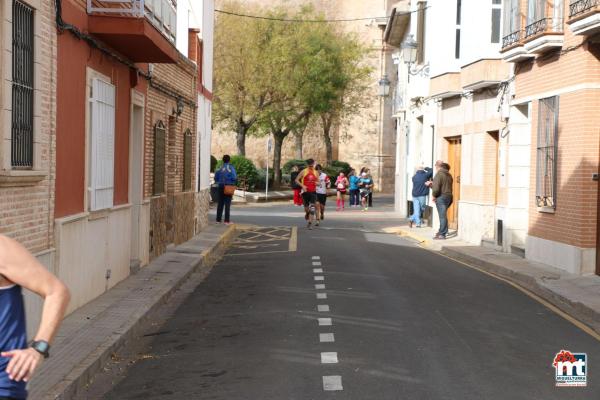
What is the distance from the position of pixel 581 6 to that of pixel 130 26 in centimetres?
699

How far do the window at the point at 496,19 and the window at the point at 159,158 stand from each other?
356 inches

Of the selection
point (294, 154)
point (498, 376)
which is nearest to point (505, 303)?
point (498, 376)

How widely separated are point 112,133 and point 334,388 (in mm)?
7571

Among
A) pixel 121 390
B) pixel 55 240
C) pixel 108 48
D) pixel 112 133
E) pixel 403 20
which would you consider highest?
pixel 403 20

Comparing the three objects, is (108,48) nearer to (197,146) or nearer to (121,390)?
(121,390)

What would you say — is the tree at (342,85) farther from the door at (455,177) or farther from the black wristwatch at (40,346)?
the black wristwatch at (40,346)

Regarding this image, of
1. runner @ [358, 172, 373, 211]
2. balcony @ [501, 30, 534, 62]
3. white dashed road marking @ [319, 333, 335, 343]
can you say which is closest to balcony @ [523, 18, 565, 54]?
balcony @ [501, 30, 534, 62]

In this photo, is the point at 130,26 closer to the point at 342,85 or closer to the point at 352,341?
the point at 352,341

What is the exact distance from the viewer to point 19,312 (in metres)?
3.95

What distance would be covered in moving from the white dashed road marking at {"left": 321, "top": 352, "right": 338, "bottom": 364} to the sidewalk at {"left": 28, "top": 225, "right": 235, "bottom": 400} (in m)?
1.92

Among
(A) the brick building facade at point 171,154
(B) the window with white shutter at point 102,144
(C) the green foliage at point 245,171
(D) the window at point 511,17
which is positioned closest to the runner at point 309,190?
(A) the brick building facade at point 171,154

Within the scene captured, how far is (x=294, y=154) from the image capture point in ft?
210

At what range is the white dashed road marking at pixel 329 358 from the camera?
841cm

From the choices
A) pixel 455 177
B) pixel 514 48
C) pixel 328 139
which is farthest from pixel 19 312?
pixel 328 139
